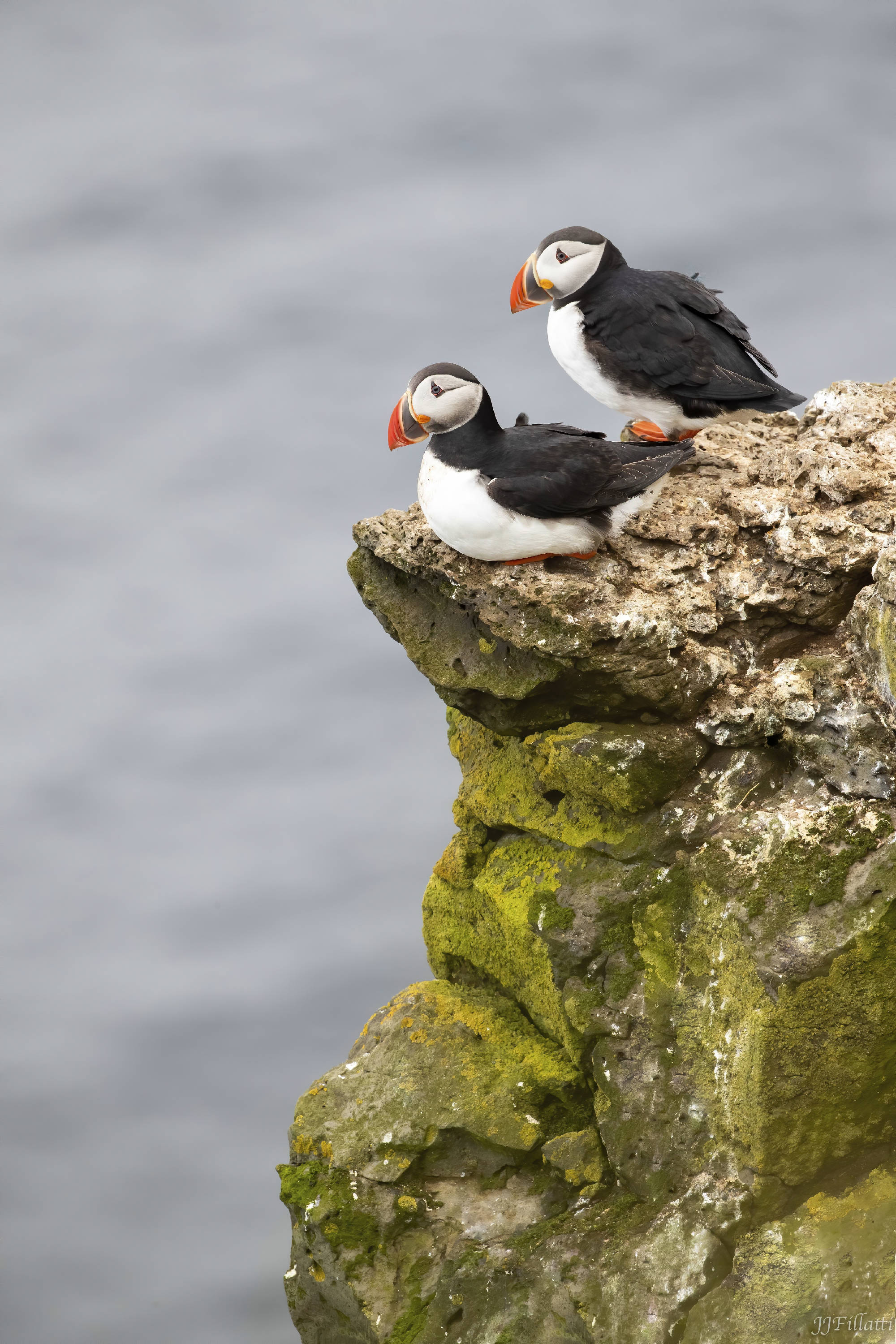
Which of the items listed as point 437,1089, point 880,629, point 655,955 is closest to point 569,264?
point 880,629

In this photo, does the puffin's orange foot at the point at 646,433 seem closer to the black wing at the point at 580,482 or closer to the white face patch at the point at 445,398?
the black wing at the point at 580,482

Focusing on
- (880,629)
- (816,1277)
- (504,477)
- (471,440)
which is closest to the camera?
Result: (816,1277)

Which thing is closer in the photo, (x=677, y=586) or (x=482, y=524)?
(x=482, y=524)

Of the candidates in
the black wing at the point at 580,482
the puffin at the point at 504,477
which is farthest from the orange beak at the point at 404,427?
the black wing at the point at 580,482

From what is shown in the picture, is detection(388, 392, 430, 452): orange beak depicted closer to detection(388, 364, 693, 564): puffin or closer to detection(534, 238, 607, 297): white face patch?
detection(388, 364, 693, 564): puffin

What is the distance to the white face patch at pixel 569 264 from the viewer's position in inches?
186

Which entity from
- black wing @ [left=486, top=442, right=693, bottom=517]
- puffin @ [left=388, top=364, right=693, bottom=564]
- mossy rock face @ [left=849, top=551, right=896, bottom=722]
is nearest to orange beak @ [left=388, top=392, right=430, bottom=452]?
puffin @ [left=388, top=364, right=693, bottom=564]

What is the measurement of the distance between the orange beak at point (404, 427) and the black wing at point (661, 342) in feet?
2.77

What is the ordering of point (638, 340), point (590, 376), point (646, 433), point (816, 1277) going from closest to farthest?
point (816, 1277) < point (638, 340) < point (590, 376) < point (646, 433)

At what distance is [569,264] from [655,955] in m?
2.40

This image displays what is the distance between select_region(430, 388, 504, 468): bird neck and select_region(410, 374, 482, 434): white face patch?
0.10 feet

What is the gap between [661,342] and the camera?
474 cm

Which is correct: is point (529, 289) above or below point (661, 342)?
above

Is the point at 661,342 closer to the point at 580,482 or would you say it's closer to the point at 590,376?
the point at 590,376
